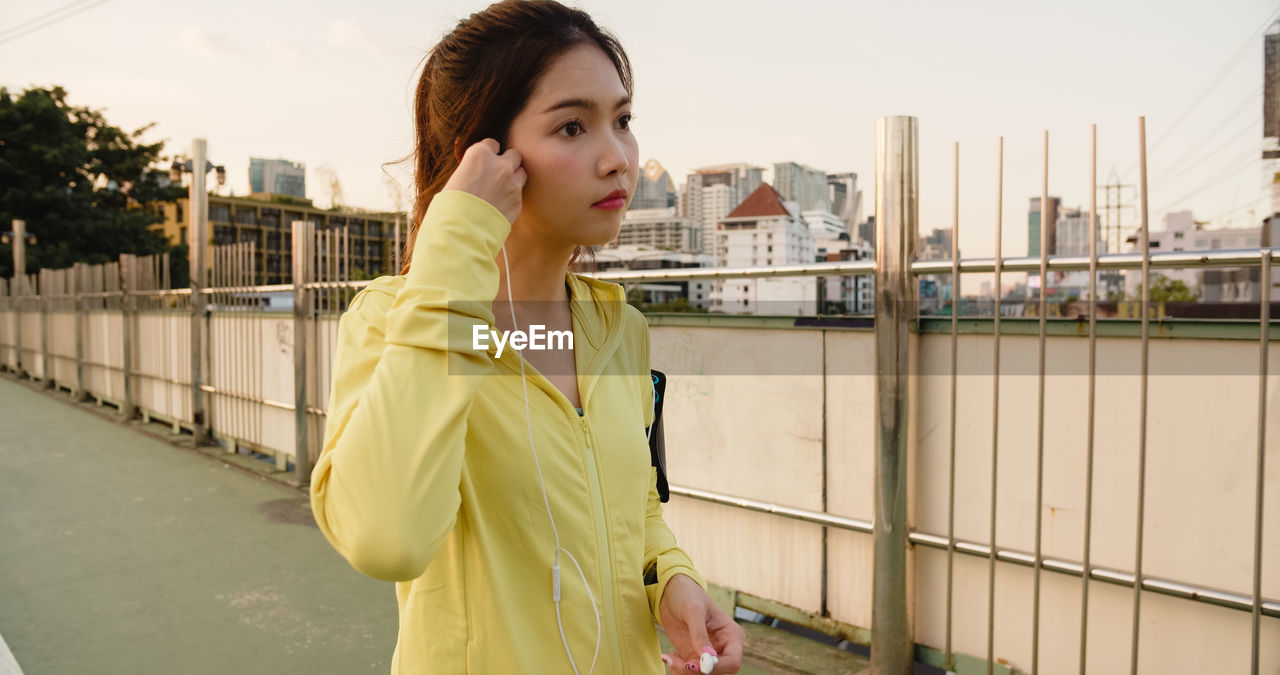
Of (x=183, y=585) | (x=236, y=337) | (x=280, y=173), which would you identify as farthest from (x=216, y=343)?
(x=280, y=173)

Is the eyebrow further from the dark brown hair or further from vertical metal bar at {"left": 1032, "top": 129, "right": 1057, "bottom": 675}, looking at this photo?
vertical metal bar at {"left": 1032, "top": 129, "right": 1057, "bottom": 675}

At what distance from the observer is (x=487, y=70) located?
124 centimetres

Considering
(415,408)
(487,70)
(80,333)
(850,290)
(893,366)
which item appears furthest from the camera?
(80,333)

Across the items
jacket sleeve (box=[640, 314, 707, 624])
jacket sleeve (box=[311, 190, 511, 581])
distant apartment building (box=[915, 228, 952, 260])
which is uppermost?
distant apartment building (box=[915, 228, 952, 260])

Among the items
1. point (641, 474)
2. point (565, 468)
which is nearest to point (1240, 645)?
point (641, 474)

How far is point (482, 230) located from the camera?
106 centimetres

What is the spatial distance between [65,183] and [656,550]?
31.8 meters

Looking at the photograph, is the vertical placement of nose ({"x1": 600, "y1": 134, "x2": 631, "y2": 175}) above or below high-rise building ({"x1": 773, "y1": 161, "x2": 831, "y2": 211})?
below

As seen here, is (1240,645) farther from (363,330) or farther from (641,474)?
(363,330)

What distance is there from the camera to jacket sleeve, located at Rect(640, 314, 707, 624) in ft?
4.30

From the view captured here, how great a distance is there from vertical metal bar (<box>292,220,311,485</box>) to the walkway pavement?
277 mm

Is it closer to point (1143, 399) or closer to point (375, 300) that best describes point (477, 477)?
point (375, 300)

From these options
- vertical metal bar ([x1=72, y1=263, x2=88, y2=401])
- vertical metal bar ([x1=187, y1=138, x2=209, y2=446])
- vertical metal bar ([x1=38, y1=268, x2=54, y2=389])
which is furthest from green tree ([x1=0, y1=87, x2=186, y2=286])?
vertical metal bar ([x1=187, y1=138, x2=209, y2=446])

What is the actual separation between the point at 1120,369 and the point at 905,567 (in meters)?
1.03
